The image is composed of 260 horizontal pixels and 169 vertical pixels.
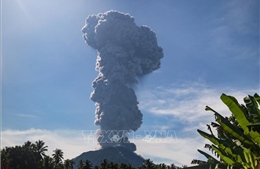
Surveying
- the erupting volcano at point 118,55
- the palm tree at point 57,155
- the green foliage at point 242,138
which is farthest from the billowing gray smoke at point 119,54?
the green foliage at point 242,138

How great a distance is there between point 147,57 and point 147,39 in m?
9.00

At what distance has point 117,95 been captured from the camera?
195625 mm

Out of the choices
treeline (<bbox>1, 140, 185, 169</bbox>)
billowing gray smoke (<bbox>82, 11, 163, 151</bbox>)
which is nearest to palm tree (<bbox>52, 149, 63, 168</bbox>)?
treeline (<bbox>1, 140, 185, 169</bbox>)

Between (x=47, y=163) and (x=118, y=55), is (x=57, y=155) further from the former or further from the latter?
(x=118, y=55)

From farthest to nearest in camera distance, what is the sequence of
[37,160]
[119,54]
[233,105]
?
1. [119,54]
2. [37,160]
3. [233,105]

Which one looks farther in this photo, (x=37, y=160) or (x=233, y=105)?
(x=37, y=160)

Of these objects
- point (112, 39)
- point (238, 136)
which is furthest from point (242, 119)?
point (112, 39)

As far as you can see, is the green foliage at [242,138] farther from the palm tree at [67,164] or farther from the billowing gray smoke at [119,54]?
the billowing gray smoke at [119,54]

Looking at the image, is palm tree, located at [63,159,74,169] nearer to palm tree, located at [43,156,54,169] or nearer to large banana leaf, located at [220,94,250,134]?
palm tree, located at [43,156,54,169]

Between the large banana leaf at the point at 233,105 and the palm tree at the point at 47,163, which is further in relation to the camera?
the palm tree at the point at 47,163

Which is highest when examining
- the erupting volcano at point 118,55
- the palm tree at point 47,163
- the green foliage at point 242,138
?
the erupting volcano at point 118,55

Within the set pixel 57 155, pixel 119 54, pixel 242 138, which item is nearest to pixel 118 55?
pixel 119 54

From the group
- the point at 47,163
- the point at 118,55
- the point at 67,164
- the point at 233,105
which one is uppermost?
the point at 118,55

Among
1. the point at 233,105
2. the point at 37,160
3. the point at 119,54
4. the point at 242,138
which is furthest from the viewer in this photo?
the point at 119,54
